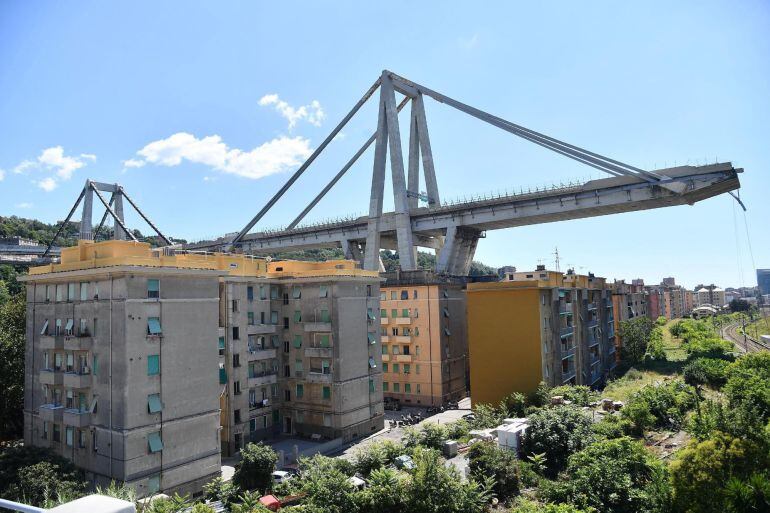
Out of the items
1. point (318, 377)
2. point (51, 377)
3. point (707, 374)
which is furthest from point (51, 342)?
point (707, 374)

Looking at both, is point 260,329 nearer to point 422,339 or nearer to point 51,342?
point 51,342

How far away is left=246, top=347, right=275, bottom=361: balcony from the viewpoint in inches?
Answer: 1394

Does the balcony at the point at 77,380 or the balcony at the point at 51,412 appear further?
the balcony at the point at 51,412

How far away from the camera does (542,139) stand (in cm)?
6266

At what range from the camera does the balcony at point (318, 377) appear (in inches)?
1443

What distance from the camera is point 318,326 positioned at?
122 ft

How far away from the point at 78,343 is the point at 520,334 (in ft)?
97.0

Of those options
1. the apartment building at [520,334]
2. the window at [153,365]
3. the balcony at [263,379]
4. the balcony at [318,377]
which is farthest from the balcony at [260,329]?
the apartment building at [520,334]

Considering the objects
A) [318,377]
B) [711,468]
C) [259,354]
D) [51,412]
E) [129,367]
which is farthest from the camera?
[318,377]

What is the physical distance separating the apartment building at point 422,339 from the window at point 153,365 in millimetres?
25037

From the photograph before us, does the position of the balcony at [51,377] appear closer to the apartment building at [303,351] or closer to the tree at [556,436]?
the apartment building at [303,351]

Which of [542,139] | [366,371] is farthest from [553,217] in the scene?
[366,371]

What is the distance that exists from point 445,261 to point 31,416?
44.2m

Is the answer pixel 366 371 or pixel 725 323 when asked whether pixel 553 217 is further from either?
pixel 725 323
